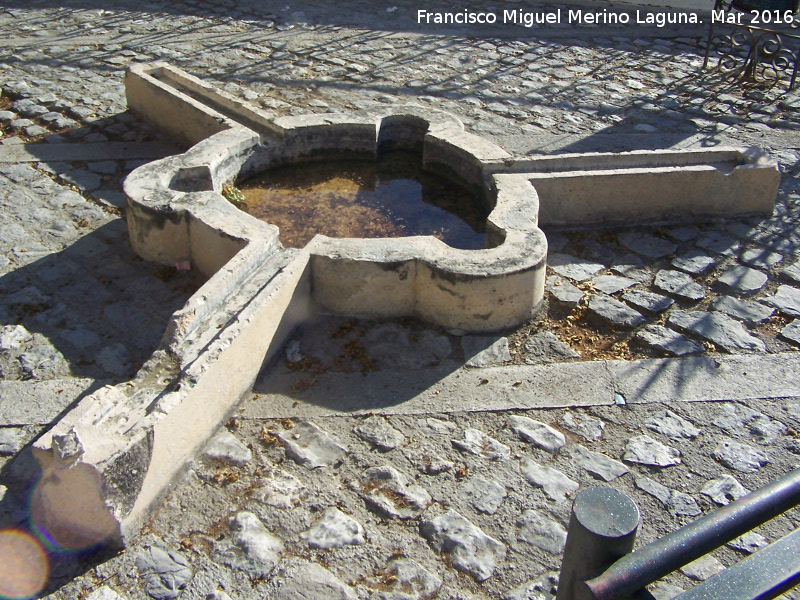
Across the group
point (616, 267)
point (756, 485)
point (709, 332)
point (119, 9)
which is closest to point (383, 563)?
point (756, 485)

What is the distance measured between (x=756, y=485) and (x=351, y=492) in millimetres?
2012

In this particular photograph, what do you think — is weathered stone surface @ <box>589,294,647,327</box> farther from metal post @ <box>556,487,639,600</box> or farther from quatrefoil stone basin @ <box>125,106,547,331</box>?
metal post @ <box>556,487,639,600</box>

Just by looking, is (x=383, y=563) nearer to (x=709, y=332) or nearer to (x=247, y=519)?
(x=247, y=519)

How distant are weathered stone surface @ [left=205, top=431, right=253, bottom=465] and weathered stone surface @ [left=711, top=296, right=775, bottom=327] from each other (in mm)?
3262

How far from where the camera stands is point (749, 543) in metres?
3.63

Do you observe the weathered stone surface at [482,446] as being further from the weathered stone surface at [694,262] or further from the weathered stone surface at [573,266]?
the weathered stone surface at [694,262]

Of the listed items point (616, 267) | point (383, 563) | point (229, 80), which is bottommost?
point (383, 563)

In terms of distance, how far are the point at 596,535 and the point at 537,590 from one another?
5.96 ft

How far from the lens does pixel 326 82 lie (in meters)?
8.63

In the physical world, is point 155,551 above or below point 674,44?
below

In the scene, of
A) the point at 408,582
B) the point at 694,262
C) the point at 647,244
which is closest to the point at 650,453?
the point at 408,582

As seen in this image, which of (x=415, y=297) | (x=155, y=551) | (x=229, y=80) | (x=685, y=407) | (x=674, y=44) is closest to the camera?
(x=155, y=551)

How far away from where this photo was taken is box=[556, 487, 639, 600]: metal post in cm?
169

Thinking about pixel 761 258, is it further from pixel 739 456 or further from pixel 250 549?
pixel 250 549
